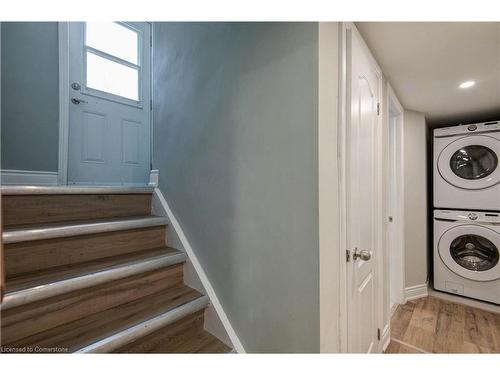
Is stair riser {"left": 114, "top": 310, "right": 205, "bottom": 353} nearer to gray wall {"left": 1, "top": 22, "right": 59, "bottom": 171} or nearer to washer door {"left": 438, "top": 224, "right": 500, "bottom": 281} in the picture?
gray wall {"left": 1, "top": 22, "right": 59, "bottom": 171}

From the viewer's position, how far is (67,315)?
37.9 inches

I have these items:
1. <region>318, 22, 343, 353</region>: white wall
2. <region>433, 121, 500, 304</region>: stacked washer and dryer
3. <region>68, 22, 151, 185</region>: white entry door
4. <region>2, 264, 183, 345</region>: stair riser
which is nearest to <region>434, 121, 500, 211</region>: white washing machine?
<region>433, 121, 500, 304</region>: stacked washer and dryer

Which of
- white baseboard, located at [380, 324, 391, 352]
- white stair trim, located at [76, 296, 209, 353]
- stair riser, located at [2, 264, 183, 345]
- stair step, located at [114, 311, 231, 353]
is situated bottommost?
white baseboard, located at [380, 324, 391, 352]

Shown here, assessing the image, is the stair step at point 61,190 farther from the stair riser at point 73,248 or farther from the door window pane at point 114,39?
the door window pane at point 114,39

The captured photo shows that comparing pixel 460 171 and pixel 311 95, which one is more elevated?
pixel 311 95

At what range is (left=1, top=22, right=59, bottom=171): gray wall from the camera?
76.0 inches

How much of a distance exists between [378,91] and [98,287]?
1977mm

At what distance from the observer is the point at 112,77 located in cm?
263

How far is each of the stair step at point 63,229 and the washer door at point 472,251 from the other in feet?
9.72

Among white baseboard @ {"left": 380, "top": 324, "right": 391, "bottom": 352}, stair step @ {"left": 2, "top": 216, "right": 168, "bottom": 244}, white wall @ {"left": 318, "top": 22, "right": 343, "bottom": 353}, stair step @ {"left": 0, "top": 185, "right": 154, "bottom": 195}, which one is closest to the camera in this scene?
white wall @ {"left": 318, "top": 22, "right": 343, "bottom": 353}

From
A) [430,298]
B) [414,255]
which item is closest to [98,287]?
[414,255]

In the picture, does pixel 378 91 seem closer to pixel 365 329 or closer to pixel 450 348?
pixel 365 329

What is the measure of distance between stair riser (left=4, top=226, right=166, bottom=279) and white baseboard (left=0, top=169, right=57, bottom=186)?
143 centimetres

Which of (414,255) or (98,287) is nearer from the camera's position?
(98,287)
